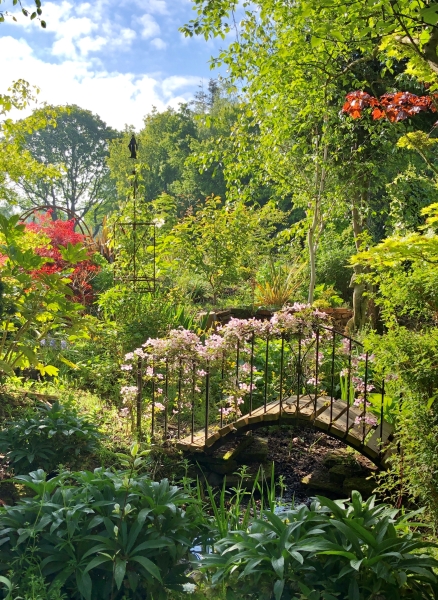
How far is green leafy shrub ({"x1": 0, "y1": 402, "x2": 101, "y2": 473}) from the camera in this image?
2826mm

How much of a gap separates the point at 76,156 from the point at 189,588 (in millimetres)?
31542

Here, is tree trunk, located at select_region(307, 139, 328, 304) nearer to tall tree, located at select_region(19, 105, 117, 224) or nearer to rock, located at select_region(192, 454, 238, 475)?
rock, located at select_region(192, 454, 238, 475)

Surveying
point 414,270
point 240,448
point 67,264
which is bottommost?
point 240,448

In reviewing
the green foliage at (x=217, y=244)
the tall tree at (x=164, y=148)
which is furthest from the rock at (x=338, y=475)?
the tall tree at (x=164, y=148)

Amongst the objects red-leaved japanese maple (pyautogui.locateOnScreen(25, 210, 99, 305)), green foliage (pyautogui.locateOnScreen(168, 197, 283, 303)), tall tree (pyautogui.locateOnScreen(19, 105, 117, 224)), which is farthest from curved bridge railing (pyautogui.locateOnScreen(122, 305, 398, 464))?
tall tree (pyautogui.locateOnScreen(19, 105, 117, 224))

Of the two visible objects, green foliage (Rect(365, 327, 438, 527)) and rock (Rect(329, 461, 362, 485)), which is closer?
green foliage (Rect(365, 327, 438, 527))

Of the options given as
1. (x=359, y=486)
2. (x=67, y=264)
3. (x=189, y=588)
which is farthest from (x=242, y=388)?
(x=67, y=264)

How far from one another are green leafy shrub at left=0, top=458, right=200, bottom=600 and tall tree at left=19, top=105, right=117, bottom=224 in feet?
96.8

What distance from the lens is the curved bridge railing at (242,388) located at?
3752mm

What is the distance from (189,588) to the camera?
194cm

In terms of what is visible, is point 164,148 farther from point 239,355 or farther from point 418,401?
point 418,401

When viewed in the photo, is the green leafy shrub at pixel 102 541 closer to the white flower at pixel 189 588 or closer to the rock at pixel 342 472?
the white flower at pixel 189 588

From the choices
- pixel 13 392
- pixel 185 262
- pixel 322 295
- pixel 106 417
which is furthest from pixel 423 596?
pixel 322 295

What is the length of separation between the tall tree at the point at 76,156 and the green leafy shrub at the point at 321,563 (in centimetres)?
2985
